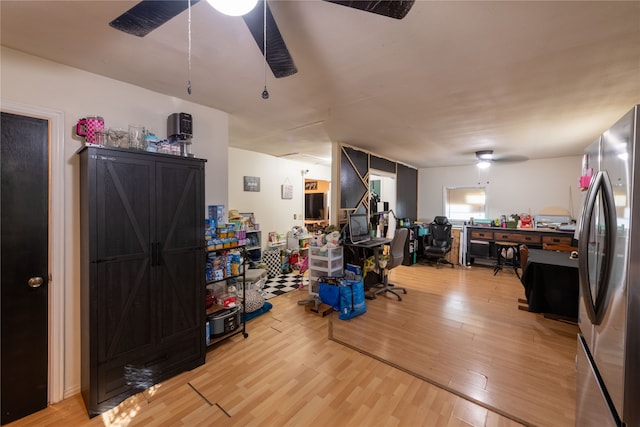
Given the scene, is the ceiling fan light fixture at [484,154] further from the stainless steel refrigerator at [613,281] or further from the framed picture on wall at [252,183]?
the framed picture on wall at [252,183]

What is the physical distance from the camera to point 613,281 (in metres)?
1.06

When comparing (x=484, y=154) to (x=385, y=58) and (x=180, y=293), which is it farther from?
(x=180, y=293)

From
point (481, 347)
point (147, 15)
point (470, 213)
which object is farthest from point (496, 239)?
point (147, 15)

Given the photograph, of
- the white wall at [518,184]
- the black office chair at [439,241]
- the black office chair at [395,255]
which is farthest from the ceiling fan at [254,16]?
the white wall at [518,184]

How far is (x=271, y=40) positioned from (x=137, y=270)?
1.85 metres

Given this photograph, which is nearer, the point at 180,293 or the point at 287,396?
the point at 287,396

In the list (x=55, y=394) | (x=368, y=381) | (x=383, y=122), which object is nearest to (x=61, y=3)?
(x=55, y=394)

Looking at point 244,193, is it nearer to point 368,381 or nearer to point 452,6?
point 368,381

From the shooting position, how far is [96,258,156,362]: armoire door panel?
5.98ft

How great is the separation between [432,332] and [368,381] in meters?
1.19

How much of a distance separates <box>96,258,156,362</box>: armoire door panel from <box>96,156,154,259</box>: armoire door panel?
118mm

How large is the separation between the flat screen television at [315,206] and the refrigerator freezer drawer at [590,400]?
5.71m

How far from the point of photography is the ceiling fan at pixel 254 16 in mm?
1016

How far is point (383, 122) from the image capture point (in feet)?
10.7
